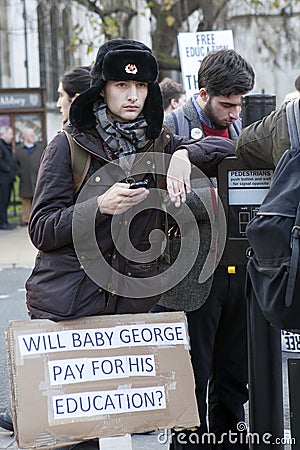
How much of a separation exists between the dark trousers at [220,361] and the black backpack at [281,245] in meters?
1.01

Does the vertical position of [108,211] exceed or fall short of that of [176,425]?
it exceeds it

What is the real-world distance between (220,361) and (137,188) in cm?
127

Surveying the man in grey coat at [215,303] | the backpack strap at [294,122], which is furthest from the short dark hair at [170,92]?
the backpack strap at [294,122]

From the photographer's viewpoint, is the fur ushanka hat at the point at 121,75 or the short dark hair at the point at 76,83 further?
the short dark hair at the point at 76,83

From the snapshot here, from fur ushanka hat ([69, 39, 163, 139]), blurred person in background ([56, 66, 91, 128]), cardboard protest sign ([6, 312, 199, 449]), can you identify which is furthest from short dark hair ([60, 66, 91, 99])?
cardboard protest sign ([6, 312, 199, 449])

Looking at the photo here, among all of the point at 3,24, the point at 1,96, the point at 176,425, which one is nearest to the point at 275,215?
the point at 176,425

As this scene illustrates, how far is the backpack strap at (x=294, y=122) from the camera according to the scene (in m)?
3.22

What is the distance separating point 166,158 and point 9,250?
11.0m

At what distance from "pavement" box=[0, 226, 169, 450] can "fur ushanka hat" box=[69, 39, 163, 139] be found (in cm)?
208

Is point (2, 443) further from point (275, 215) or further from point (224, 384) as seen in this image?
point (275, 215)

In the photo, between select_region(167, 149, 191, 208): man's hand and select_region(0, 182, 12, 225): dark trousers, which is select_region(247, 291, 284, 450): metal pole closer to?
select_region(167, 149, 191, 208): man's hand

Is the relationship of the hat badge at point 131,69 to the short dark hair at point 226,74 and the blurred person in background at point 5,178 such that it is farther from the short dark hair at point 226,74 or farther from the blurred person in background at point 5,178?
the blurred person in background at point 5,178

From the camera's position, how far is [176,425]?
3.58 metres

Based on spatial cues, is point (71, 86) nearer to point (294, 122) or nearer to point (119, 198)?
point (119, 198)
